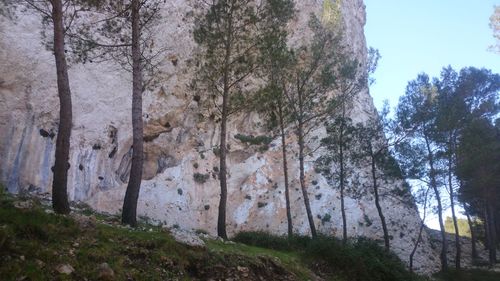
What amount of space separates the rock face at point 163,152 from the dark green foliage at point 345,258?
9217 mm

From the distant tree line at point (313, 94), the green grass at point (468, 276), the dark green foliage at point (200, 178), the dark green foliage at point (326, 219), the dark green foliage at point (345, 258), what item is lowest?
the green grass at point (468, 276)

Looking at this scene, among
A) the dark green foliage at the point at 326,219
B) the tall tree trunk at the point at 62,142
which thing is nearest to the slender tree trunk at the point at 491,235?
the dark green foliage at the point at 326,219

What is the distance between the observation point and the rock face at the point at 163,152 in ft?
72.3

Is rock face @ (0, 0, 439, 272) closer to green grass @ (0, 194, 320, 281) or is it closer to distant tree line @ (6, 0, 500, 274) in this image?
distant tree line @ (6, 0, 500, 274)

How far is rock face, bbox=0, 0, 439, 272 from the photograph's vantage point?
72.3 feet

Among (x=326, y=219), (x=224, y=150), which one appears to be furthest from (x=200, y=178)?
(x=224, y=150)

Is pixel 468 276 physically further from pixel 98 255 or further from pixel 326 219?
pixel 98 255

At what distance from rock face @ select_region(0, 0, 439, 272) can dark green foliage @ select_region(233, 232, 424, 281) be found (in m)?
9.22

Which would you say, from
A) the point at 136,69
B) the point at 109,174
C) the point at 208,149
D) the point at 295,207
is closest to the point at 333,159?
the point at 295,207

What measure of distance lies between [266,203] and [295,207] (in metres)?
2.19

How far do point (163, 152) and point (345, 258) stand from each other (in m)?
15.7

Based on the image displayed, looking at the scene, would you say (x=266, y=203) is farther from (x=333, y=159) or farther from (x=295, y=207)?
(x=333, y=159)

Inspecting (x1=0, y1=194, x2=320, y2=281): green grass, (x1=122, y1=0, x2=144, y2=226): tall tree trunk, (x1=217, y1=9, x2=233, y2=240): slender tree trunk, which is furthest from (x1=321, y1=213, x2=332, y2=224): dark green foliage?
(x1=122, y1=0, x2=144, y2=226): tall tree trunk

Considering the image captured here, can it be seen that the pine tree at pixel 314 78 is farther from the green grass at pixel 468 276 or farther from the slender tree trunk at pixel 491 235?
the slender tree trunk at pixel 491 235
